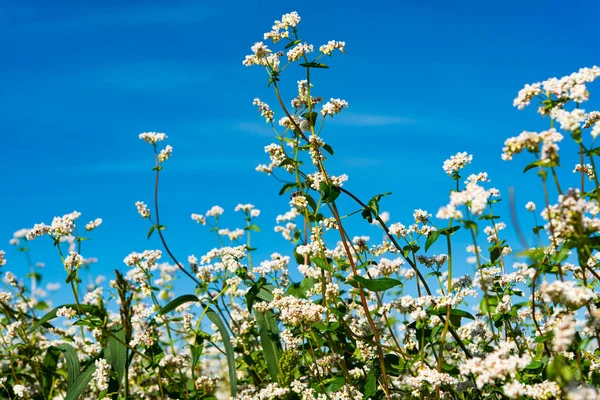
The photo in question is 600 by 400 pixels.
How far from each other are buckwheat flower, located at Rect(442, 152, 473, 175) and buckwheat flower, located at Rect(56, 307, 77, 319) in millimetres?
4316

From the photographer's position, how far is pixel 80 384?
6672mm

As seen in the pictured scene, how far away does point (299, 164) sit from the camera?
580 centimetres

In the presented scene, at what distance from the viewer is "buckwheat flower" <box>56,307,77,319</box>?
6477 mm

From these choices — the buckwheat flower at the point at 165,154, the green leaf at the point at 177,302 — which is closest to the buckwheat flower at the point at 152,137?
the buckwheat flower at the point at 165,154

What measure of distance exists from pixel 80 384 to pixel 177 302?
4.54 ft

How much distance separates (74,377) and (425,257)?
4303 millimetres

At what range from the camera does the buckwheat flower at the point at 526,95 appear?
412cm

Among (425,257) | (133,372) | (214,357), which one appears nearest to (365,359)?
(425,257)

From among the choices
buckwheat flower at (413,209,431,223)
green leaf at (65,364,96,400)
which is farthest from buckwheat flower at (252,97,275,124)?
green leaf at (65,364,96,400)

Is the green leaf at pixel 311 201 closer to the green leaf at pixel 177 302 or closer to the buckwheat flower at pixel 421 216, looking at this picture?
the buckwheat flower at pixel 421 216

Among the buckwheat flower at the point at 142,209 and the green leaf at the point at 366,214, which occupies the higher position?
the buckwheat flower at the point at 142,209

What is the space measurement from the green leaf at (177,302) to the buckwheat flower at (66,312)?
0.94 meters

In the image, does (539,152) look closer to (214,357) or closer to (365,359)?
(365,359)

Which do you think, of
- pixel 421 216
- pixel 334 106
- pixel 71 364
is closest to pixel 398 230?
pixel 421 216
